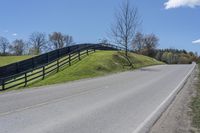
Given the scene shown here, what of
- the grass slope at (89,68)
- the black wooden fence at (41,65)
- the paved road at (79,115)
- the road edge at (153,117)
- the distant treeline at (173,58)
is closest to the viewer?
the paved road at (79,115)

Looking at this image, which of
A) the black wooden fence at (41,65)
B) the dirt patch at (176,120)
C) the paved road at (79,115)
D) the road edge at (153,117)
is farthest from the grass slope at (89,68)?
the dirt patch at (176,120)

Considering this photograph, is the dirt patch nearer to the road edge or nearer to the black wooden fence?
the road edge

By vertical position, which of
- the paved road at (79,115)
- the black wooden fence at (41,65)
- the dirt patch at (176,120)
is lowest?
the dirt patch at (176,120)

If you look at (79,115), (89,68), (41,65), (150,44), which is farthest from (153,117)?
(150,44)

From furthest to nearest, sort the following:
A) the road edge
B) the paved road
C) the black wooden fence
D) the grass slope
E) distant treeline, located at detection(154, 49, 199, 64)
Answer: distant treeline, located at detection(154, 49, 199, 64)
the black wooden fence
the grass slope
the road edge
the paved road

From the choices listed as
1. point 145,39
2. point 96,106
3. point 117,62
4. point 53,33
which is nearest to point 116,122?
point 96,106

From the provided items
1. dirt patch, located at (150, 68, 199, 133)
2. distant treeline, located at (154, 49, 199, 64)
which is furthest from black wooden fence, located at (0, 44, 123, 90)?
distant treeline, located at (154, 49, 199, 64)

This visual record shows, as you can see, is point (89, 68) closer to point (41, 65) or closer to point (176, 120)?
point (41, 65)

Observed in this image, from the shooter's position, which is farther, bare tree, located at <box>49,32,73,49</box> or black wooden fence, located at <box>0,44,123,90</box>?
bare tree, located at <box>49,32,73,49</box>

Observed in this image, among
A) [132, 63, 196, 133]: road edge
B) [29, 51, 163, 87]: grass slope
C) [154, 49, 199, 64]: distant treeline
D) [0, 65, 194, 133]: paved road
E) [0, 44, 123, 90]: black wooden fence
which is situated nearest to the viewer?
[0, 65, 194, 133]: paved road

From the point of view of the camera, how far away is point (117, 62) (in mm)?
41094

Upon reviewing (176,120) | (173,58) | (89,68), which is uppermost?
(173,58)

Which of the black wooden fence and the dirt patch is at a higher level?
the black wooden fence

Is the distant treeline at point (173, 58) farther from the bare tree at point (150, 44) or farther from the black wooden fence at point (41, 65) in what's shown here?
the black wooden fence at point (41, 65)
